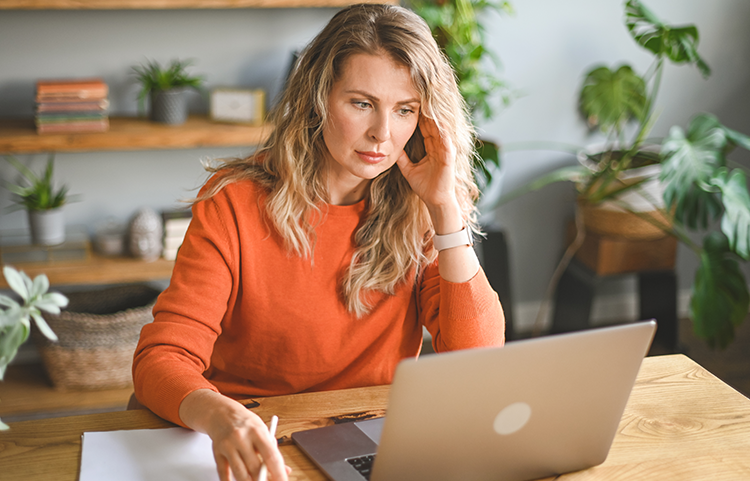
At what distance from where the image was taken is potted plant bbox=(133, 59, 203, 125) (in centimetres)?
242

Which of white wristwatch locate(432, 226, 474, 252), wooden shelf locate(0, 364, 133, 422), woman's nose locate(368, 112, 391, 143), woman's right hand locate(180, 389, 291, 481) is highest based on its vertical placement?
woman's nose locate(368, 112, 391, 143)

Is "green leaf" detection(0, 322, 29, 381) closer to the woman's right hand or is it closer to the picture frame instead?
the woman's right hand

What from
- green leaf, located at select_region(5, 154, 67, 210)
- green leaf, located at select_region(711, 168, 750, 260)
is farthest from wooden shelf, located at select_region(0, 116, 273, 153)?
green leaf, located at select_region(711, 168, 750, 260)

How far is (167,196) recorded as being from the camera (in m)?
2.73

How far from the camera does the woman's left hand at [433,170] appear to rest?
4.19 feet

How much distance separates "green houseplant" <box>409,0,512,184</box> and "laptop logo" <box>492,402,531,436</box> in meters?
1.60

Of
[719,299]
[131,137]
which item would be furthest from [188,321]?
[719,299]

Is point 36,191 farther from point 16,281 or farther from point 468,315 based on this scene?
point 16,281

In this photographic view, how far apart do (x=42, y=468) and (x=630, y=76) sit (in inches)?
98.2

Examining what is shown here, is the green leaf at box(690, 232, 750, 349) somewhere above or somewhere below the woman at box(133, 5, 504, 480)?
below

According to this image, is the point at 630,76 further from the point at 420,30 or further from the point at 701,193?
the point at 420,30

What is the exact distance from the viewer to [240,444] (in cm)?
82

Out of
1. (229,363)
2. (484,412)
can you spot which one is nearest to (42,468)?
(229,363)

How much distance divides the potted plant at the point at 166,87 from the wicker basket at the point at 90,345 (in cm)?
68
